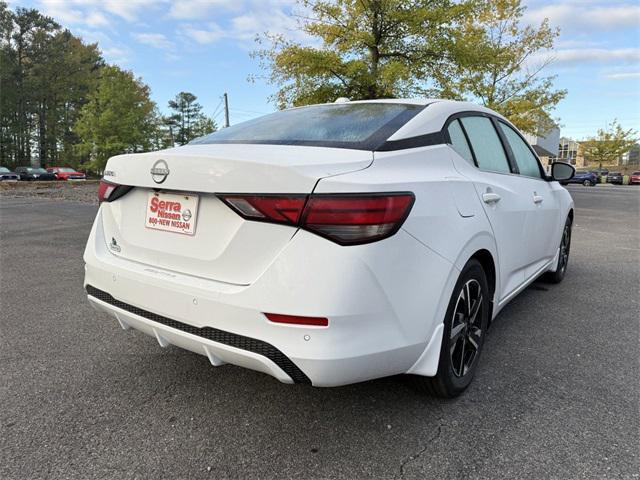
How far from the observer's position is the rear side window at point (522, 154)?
11.5ft

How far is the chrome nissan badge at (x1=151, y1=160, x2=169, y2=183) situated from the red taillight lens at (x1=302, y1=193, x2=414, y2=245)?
2.37 ft

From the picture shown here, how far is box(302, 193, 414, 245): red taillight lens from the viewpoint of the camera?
67.7 inches

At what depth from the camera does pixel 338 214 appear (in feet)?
5.65

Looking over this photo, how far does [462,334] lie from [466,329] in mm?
55

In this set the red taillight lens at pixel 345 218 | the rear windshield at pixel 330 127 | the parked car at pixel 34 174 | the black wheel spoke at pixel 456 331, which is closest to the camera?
the red taillight lens at pixel 345 218

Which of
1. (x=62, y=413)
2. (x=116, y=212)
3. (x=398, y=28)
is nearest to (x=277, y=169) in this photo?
(x=116, y=212)

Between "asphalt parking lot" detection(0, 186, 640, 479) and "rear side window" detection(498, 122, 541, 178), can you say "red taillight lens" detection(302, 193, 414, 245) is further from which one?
"rear side window" detection(498, 122, 541, 178)

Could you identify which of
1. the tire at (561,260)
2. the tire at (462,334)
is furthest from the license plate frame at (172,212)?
the tire at (561,260)

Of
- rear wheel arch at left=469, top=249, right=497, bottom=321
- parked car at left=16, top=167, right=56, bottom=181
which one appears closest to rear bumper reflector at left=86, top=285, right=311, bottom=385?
rear wheel arch at left=469, top=249, right=497, bottom=321

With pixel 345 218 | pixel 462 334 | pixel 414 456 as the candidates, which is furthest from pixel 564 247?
pixel 345 218

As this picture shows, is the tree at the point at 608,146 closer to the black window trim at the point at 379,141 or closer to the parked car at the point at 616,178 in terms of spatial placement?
the parked car at the point at 616,178

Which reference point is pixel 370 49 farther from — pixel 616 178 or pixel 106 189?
pixel 616 178

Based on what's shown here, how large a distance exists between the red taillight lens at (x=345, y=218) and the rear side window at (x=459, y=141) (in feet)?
3.30

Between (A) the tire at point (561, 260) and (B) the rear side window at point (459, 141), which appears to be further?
(A) the tire at point (561, 260)
